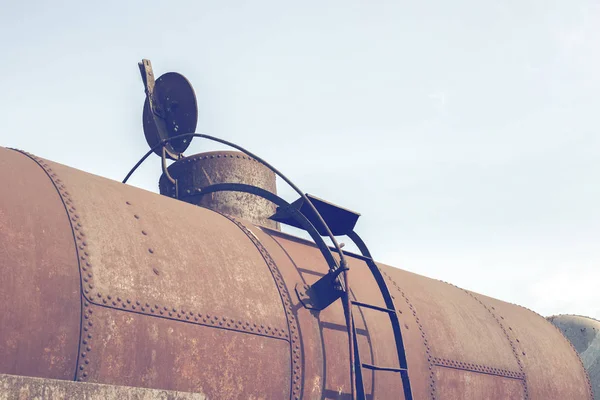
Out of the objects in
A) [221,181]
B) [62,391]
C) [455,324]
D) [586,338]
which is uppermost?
[221,181]

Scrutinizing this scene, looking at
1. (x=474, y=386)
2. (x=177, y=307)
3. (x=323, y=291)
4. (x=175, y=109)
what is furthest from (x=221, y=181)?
(x=474, y=386)

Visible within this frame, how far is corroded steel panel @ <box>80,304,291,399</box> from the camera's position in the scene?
5.08 metres

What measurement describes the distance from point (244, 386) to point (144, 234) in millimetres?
1549

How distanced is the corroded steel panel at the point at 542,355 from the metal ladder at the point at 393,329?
2705mm

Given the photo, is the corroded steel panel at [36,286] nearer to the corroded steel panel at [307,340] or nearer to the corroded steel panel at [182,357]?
the corroded steel panel at [182,357]

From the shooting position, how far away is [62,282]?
197 inches

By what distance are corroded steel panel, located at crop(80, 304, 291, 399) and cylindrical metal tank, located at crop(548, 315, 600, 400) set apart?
30.1ft

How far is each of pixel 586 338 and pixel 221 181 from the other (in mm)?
8442

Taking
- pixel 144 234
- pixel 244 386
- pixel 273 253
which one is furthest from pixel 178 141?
pixel 244 386

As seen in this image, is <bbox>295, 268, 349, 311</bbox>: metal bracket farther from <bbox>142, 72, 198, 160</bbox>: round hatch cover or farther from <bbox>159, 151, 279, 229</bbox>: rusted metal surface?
<bbox>142, 72, 198, 160</bbox>: round hatch cover

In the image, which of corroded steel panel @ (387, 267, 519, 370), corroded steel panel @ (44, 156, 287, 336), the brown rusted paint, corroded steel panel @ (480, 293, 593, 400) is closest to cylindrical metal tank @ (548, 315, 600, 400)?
corroded steel panel @ (480, 293, 593, 400)

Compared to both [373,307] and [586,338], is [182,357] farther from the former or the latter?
[586,338]

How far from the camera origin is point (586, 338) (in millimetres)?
13648

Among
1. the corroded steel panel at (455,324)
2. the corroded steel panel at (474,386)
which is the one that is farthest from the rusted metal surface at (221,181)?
the corroded steel panel at (474,386)
